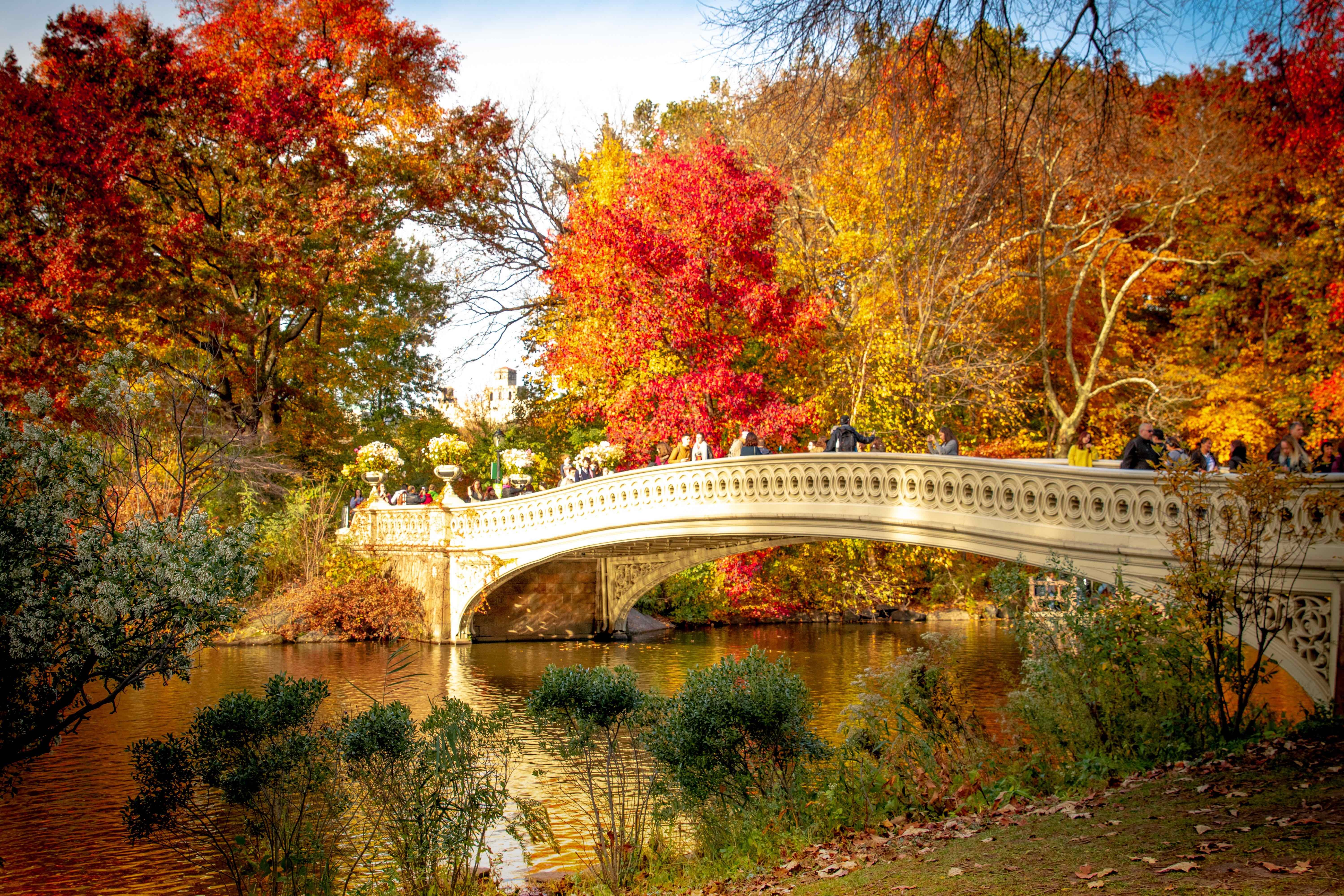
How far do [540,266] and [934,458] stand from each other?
18.5 meters

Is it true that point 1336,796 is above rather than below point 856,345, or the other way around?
below

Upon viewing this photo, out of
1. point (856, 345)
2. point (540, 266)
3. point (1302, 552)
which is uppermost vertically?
point (540, 266)

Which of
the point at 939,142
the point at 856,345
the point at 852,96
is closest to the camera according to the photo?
the point at 852,96

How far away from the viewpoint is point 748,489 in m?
15.2

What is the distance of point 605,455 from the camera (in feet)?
68.7

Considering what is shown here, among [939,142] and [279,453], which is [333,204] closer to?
[279,453]

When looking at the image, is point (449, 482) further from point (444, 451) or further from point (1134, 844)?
point (1134, 844)

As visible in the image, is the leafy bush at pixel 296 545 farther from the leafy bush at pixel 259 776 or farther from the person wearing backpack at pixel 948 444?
the leafy bush at pixel 259 776

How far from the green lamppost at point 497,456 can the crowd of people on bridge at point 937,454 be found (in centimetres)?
21

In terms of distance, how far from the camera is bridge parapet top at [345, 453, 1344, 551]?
991 centimetres

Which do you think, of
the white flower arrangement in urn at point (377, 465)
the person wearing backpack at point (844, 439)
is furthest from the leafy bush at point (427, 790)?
the white flower arrangement in urn at point (377, 465)

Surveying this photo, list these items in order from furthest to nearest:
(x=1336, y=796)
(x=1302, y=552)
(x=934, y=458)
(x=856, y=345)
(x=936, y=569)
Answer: (x=936, y=569) < (x=856, y=345) < (x=934, y=458) < (x=1302, y=552) < (x=1336, y=796)

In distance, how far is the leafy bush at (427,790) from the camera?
21.0ft

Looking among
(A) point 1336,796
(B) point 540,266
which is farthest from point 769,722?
(B) point 540,266
